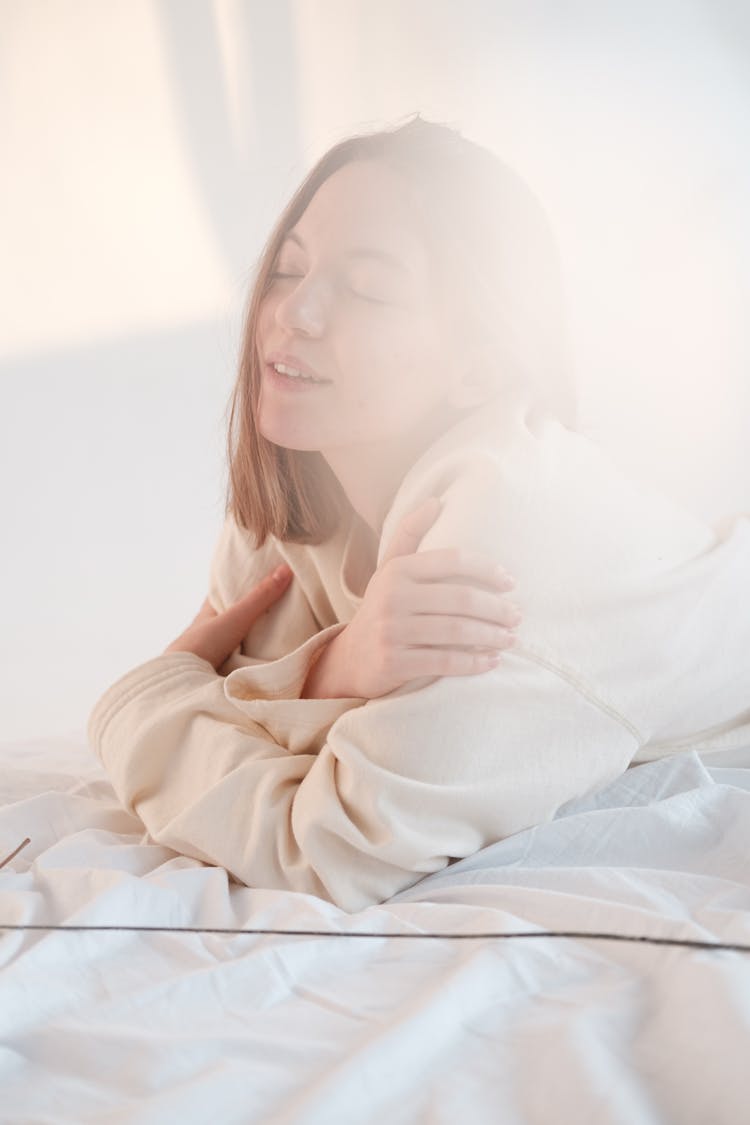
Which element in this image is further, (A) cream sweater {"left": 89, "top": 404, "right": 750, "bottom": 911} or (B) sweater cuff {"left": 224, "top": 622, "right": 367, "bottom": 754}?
(B) sweater cuff {"left": 224, "top": 622, "right": 367, "bottom": 754}

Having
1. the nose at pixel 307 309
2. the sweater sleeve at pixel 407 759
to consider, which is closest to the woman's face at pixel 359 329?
the nose at pixel 307 309

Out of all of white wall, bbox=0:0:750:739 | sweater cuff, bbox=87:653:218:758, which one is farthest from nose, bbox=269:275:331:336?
white wall, bbox=0:0:750:739

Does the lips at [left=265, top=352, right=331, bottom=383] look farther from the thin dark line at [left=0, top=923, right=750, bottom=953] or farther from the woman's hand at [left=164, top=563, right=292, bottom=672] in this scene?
the thin dark line at [left=0, top=923, right=750, bottom=953]

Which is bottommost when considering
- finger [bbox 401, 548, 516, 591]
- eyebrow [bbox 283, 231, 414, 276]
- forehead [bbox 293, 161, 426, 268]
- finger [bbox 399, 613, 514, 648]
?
finger [bbox 399, 613, 514, 648]

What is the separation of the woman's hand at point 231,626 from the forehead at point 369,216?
0.41 m

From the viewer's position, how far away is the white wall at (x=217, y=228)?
7.39ft

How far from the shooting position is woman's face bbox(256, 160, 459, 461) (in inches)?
49.4

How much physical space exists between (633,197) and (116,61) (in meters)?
1.10

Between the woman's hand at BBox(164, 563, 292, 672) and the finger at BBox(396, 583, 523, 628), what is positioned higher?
the finger at BBox(396, 583, 523, 628)

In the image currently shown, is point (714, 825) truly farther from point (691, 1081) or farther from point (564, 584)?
point (691, 1081)

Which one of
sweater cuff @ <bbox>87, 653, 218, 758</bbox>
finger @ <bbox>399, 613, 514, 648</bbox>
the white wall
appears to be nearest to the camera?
finger @ <bbox>399, 613, 514, 648</bbox>

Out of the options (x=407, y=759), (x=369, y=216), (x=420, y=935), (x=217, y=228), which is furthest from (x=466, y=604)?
(x=217, y=228)

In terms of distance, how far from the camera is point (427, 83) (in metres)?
2.33

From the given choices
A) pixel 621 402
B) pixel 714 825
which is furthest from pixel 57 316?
pixel 714 825
